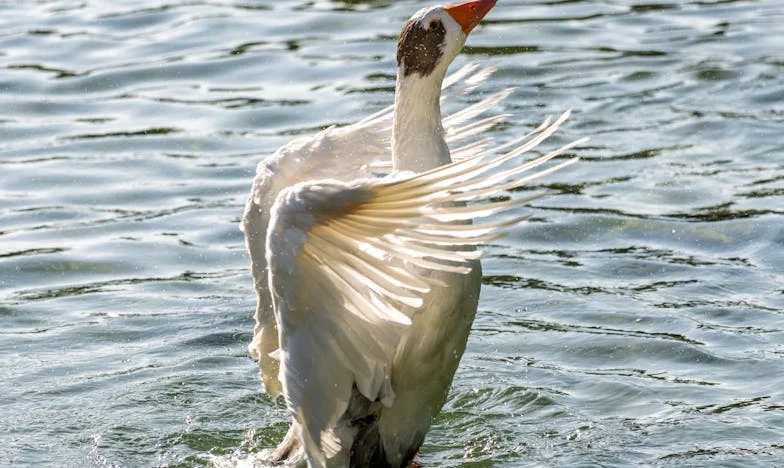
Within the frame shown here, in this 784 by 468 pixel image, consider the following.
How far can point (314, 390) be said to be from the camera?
5504 mm

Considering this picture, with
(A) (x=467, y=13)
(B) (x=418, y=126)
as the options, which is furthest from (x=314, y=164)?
(A) (x=467, y=13)

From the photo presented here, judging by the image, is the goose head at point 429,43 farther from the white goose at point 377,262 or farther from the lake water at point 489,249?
the lake water at point 489,249

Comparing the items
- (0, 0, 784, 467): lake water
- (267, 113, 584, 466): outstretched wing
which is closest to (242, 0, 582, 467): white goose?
(267, 113, 584, 466): outstretched wing

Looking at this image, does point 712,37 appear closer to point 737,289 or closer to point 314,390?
point 737,289

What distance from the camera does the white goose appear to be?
498 cm

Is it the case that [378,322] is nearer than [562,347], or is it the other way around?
[378,322]

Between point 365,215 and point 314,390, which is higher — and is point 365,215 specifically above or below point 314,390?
above

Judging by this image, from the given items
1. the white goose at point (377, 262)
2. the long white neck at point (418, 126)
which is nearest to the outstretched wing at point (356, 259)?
the white goose at point (377, 262)

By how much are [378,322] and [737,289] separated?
3644 mm

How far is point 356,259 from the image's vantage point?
515 cm

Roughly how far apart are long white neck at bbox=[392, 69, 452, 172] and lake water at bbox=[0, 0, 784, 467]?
1562 mm

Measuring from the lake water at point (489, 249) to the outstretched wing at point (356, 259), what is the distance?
4.41ft

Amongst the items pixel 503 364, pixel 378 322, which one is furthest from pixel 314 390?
pixel 503 364

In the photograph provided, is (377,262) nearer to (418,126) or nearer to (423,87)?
(418,126)
